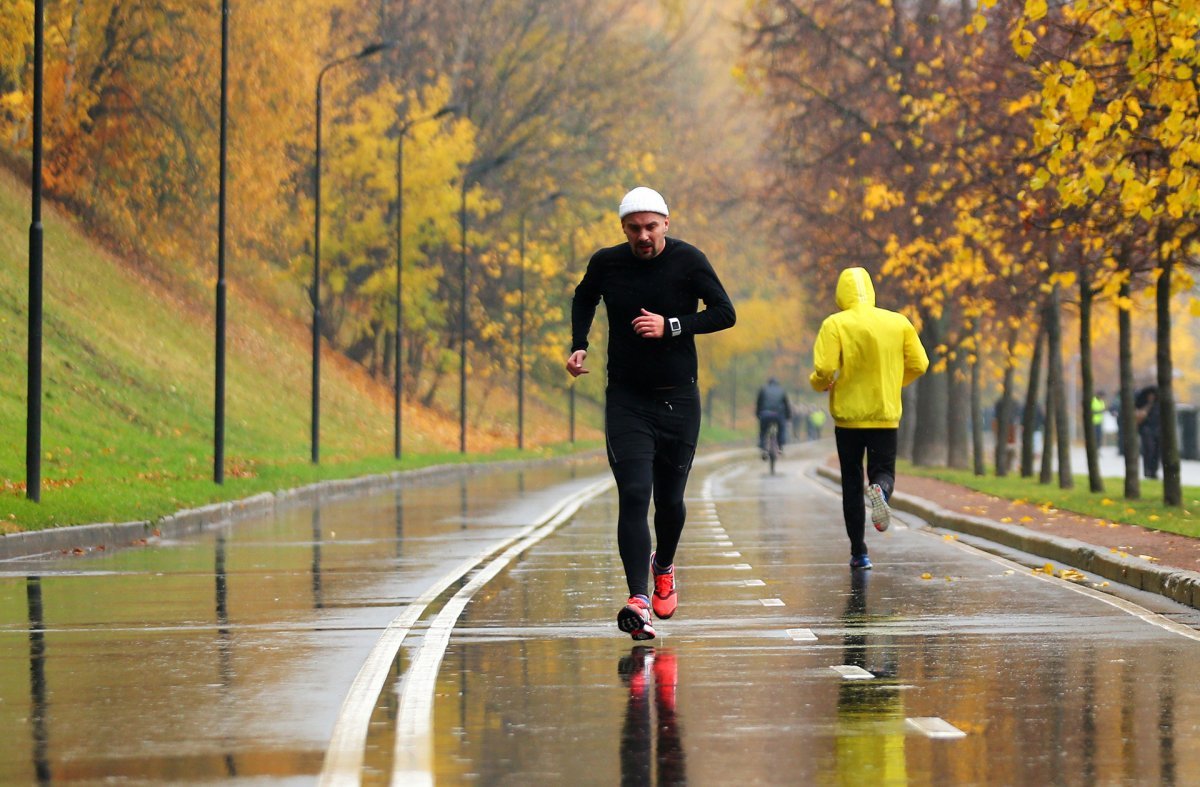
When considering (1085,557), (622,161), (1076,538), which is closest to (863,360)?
(1085,557)

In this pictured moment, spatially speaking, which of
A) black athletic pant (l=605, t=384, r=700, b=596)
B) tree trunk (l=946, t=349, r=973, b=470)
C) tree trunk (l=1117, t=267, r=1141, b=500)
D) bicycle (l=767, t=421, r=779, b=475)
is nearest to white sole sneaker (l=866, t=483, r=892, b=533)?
black athletic pant (l=605, t=384, r=700, b=596)

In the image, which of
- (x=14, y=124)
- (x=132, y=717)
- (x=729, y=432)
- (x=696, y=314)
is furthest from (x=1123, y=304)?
(x=729, y=432)

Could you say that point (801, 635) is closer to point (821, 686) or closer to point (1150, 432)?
point (821, 686)

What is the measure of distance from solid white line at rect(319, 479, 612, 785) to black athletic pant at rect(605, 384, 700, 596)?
1248mm

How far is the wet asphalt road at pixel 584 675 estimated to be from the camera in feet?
24.7

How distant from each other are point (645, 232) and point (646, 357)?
637 mm

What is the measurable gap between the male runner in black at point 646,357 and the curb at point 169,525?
9090 millimetres

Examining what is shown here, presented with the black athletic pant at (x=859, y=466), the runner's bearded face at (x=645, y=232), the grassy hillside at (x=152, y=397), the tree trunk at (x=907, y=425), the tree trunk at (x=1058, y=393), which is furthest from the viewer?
the tree trunk at (x=907, y=425)

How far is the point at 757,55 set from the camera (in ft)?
139

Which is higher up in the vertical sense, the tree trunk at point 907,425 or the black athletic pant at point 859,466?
the tree trunk at point 907,425

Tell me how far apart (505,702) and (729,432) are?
95.9 metres

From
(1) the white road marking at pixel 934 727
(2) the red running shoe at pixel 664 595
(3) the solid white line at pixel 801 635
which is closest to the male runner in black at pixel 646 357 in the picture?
(2) the red running shoe at pixel 664 595

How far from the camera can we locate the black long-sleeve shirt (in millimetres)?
11344

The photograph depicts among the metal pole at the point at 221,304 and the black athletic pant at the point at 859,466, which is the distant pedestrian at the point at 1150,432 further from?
the black athletic pant at the point at 859,466
